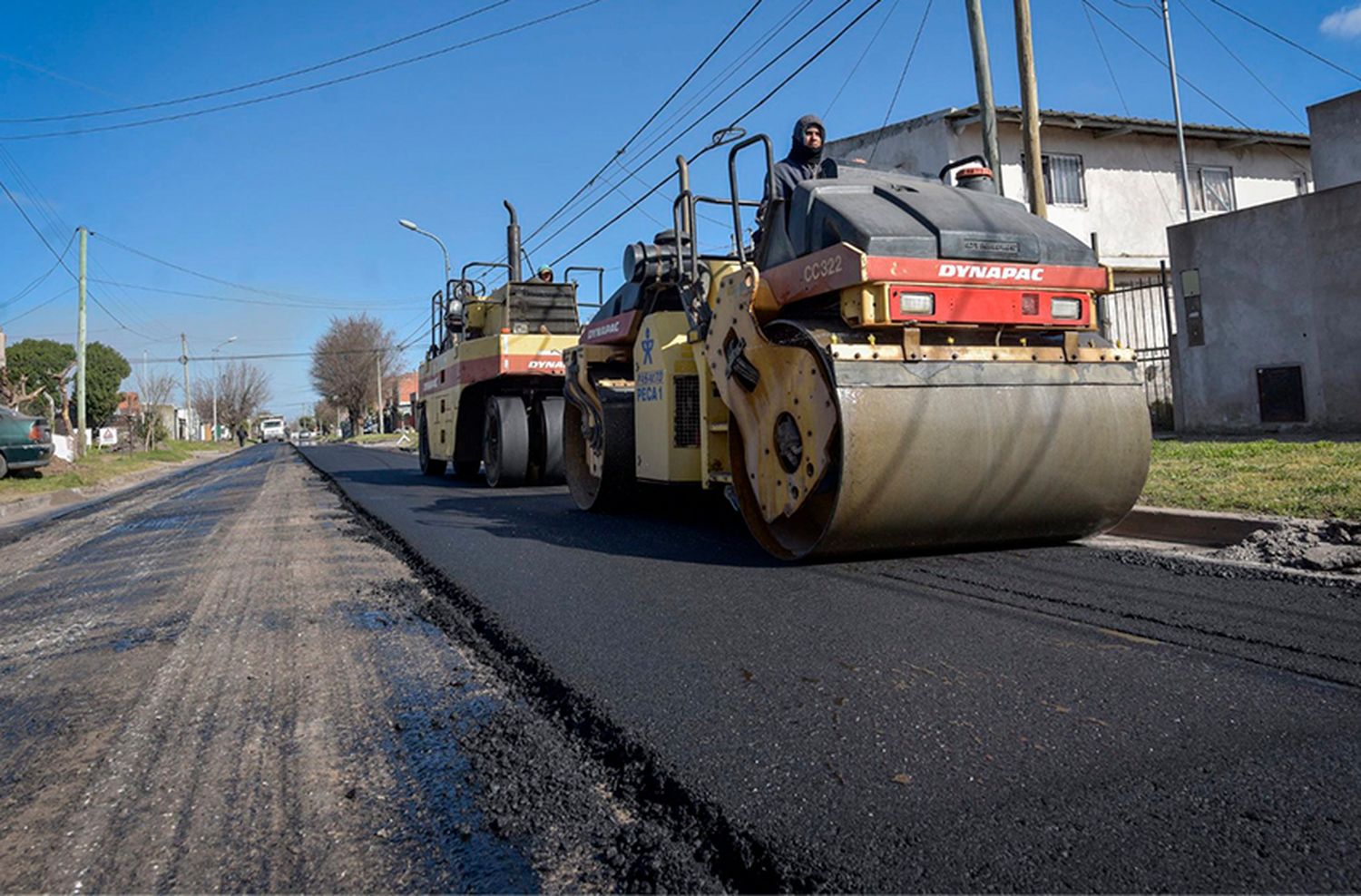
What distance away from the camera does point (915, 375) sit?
4.79 meters

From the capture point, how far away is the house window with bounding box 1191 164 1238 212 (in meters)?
20.9

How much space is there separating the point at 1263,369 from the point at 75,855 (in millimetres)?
12370

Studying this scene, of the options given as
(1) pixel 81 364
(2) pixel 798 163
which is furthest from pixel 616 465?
(1) pixel 81 364

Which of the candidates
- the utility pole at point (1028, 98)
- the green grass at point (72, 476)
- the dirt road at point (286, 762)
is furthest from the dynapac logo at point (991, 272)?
the green grass at point (72, 476)

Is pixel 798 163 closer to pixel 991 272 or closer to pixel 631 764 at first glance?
pixel 991 272

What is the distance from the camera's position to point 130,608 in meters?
5.22

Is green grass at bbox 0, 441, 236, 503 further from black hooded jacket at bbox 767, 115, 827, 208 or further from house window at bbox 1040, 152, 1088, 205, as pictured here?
house window at bbox 1040, 152, 1088, 205

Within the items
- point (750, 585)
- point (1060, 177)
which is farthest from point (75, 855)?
point (1060, 177)

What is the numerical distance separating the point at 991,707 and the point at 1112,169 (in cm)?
1994

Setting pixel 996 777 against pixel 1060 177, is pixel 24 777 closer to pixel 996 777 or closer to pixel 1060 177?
pixel 996 777

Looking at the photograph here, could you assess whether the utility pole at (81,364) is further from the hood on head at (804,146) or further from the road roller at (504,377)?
A: the hood on head at (804,146)

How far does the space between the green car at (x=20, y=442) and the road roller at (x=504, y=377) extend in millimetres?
8567

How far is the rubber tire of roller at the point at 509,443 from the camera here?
1205 centimetres

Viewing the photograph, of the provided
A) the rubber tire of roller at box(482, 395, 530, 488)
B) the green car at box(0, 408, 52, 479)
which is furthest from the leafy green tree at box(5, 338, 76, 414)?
the rubber tire of roller at box(482, 395, 530, 488)
